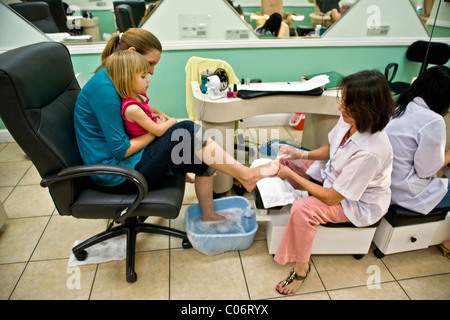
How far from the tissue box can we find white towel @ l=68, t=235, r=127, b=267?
0.44 meters

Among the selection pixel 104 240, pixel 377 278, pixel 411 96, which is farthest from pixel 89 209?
pixel 411 96

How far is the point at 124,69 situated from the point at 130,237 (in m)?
0.93

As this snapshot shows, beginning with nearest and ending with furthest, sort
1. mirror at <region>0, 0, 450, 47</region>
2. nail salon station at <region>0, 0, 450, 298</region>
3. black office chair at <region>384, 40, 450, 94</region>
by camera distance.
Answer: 1. nail salon station at <region>0, 0, 450, 298</region>
2. mirror at <region>0, 0, 450, 47</region>
3. black office chair at <region>384, 40, 450, 94</region>

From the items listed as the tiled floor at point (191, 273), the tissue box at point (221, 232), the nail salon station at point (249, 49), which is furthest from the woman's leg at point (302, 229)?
the nail salon station at point (249, 49)

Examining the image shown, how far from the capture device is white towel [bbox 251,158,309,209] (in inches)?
59.5

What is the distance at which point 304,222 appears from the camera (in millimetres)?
1396

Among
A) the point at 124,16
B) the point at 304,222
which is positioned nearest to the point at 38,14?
the point at 124,16

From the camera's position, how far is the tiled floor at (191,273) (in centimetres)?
150

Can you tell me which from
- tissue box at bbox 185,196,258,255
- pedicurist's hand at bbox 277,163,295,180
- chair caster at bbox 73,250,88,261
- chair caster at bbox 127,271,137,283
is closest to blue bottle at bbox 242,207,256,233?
tissue box at bbox 185,196,258,255

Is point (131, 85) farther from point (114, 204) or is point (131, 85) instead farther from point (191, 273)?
point (191, 273)

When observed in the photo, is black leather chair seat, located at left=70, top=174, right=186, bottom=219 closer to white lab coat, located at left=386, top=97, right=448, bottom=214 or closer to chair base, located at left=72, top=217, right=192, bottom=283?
chair base, located at left=72, top=217, right=192, bottom=283

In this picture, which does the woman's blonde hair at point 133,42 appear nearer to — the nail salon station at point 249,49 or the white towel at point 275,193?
the nail salon station at point 249,49

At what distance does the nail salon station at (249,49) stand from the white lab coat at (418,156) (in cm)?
68
